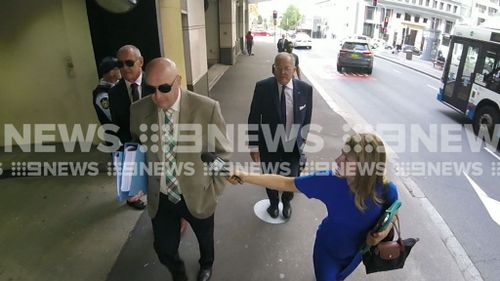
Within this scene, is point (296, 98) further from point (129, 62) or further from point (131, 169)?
point (131, 169)

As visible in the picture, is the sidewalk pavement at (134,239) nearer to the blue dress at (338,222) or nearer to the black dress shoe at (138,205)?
the black dress shoe at (138,205)

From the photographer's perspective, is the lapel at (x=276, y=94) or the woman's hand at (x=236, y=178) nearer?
the woman's hand at (x=236, y=178)

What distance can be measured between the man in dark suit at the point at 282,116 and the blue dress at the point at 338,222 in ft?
4.42

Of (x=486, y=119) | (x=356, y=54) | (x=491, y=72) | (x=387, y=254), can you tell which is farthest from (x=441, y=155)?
(x=356, y=54)

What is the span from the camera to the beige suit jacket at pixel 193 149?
232cm

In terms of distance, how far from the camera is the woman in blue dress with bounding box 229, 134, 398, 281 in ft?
6.24

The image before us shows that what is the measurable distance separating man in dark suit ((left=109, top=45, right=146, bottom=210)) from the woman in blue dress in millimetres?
1768

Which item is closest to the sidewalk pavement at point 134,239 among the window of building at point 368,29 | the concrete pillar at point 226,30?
the concrete pillar at point 226,30

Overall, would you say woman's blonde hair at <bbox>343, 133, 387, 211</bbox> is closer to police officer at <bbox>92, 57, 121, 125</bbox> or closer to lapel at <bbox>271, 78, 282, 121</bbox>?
lapel at <bbox>271, 78, 282, 121</bbox>

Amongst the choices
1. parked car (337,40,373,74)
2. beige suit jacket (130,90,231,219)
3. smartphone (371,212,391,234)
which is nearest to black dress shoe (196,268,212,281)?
beige suit jacket (130,90,231,219)

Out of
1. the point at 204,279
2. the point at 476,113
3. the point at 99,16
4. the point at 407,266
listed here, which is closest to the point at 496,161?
the point at 476,113

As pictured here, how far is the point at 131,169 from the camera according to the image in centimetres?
238

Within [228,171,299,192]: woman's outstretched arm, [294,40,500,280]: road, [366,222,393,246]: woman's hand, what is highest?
[228,171,299,192]: woman's outstretched arm

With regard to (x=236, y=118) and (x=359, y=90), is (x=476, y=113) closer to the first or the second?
(x=359, y=90)
